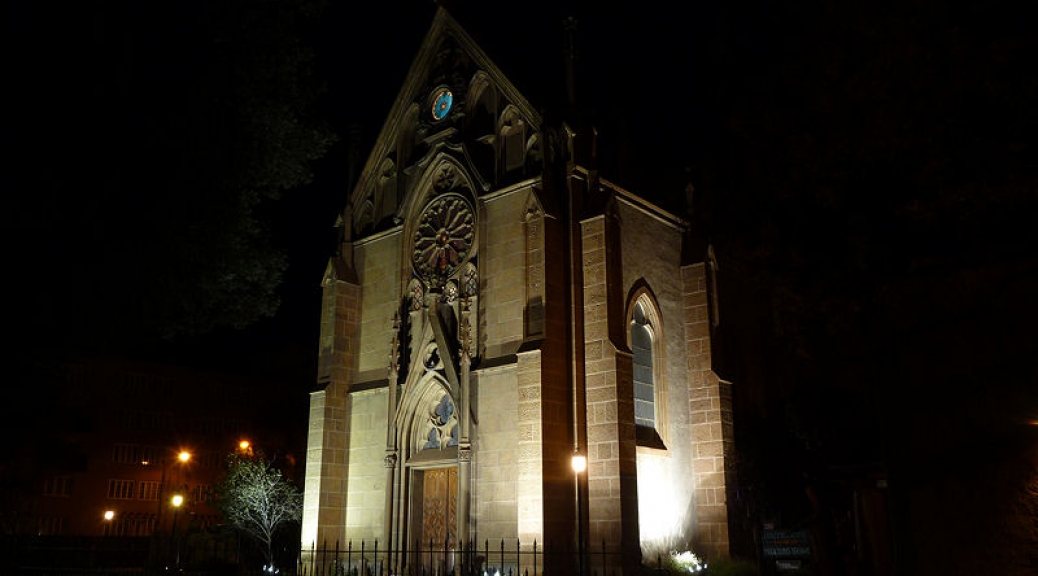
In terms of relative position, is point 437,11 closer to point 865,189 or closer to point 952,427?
point 865,189

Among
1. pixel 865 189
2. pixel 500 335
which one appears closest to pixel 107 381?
pixel 500 335

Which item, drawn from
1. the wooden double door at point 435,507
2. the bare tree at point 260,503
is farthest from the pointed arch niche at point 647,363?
the bare tree at point 260,503

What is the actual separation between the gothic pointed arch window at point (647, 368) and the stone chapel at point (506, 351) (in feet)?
0.20

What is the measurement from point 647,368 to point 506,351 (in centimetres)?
413

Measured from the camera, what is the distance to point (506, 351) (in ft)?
71.9

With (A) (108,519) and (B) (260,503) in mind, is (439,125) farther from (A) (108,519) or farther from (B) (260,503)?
(A) (108,519)

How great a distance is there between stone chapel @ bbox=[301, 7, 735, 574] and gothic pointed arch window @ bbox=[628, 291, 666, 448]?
6cm

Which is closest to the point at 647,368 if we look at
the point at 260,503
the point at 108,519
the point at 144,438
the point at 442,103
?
the point at 442,103

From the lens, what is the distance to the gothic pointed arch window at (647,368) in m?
22.7

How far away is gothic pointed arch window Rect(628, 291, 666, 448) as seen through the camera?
895 inches

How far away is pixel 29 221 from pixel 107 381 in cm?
5500

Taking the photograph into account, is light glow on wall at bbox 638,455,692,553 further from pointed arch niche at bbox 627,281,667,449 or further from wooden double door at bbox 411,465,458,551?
wooden double door at bbox 411,465,458,551

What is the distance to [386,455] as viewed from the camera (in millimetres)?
Answer: 23328

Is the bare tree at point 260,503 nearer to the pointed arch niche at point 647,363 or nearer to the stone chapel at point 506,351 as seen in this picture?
the stone chapel at point 506,351
